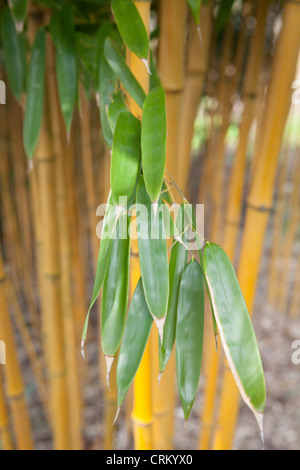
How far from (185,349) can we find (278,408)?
1.24 metres

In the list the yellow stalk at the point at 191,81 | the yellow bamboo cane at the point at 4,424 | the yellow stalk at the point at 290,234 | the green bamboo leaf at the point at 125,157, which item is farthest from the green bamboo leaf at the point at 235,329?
the yellow stalk at the point at 290,234

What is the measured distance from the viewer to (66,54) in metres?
0.58

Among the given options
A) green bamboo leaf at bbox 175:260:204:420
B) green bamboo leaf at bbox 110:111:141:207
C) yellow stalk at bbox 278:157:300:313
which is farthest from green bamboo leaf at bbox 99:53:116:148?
yellow stalk at bbox 278:157:300:313

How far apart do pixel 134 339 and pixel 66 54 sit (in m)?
0.41

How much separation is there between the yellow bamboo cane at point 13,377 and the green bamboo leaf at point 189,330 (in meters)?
0.39

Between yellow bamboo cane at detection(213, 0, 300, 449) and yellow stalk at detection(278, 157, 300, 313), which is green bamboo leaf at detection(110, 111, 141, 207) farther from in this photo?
yellow stalk at detection(278, 157, 300, 313)

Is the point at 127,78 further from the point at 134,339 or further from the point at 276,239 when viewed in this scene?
the point at 276,239

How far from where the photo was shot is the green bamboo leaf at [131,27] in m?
0.41

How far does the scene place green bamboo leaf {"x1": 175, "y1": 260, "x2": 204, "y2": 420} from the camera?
1.41ft

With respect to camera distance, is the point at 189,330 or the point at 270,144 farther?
the point at 270,144

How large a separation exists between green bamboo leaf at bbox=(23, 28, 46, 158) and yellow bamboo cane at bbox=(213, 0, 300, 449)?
34cm

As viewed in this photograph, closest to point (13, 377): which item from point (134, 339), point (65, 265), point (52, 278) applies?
point (52, 278)
